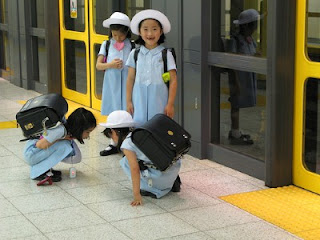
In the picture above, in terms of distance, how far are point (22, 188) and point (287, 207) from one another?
223 cm

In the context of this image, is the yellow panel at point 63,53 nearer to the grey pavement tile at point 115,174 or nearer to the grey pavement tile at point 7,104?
the grey pavement tile at point 7,104

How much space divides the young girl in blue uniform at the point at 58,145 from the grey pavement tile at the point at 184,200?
35.7 inches

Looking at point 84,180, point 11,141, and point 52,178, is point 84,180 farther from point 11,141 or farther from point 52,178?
point 11,141

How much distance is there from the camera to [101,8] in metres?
9.23

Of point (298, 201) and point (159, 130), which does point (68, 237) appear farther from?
point (298, 201)

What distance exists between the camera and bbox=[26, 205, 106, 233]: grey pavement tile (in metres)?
4.88

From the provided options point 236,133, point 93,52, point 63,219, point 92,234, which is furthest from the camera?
point 93,52

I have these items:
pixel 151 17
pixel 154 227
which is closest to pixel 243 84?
pixel 151 17

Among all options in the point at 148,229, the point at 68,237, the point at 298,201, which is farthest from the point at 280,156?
the point at 68,237

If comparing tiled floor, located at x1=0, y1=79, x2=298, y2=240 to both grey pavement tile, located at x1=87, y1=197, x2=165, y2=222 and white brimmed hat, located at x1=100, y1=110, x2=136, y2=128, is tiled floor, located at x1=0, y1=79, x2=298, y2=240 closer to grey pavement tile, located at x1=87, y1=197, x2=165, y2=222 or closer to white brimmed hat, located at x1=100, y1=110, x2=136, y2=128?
grey pavement tile, located at x1=87, y1=197, x2=165, y2=222

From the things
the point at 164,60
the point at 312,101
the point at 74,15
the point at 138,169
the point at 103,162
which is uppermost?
the point at 74,15

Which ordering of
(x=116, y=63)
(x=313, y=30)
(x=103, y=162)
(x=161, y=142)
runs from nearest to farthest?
(x=161, y=142) < (x=313, y=30) < (x=103, y=162) < (x=116, y=63)

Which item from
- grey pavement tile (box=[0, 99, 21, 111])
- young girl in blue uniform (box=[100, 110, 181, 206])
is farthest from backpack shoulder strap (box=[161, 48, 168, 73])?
grey pavement tile (box=[0, 99, 21, 111])

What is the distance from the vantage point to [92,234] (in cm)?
473
